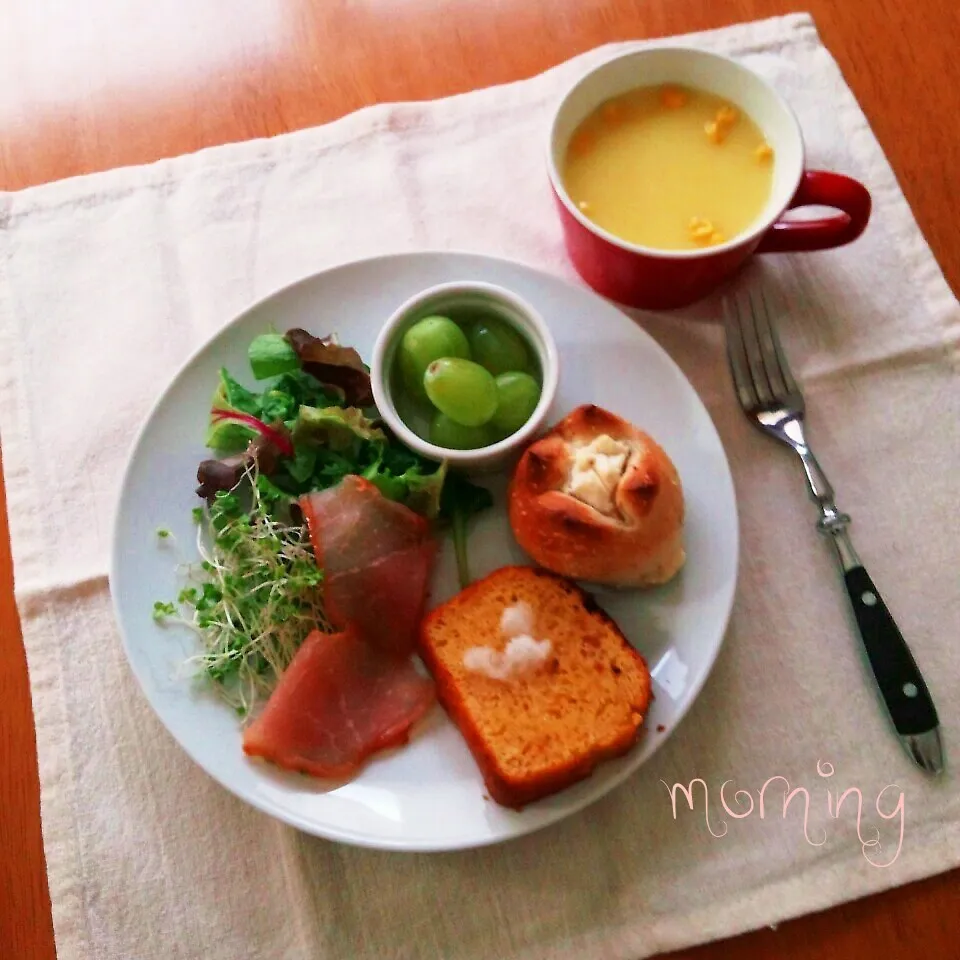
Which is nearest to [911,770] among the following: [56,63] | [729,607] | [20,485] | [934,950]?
[934,950]

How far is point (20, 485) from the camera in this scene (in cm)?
123

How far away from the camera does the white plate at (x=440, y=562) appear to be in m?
0.96

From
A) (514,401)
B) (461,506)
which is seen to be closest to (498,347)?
(514,401)

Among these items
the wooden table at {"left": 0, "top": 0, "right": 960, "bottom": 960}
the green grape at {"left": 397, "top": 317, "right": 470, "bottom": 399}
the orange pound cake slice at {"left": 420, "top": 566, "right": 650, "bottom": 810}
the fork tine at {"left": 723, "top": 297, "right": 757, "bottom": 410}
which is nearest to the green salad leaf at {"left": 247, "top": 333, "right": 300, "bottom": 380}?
the green grape at {"left": 397, "top": 317, "right": 470, "bottom": 399}

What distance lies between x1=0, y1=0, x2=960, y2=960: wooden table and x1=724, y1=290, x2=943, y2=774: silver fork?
1.20ft

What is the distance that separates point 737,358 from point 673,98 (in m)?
0.36

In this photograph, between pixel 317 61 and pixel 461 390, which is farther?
pixel 317 61

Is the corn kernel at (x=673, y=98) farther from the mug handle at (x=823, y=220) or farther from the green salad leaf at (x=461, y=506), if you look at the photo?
the green salad leaf at (x=461, y=506)

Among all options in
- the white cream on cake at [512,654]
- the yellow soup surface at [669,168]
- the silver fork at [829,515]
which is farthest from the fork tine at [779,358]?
the white cream on cake at [512,654]

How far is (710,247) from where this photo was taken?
1078 mm

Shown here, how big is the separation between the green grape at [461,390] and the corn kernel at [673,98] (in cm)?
48

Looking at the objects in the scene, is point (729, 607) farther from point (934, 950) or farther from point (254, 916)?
point (254, 916)

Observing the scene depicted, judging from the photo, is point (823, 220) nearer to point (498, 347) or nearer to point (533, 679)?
point (498, 347)

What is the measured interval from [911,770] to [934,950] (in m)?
0.19
